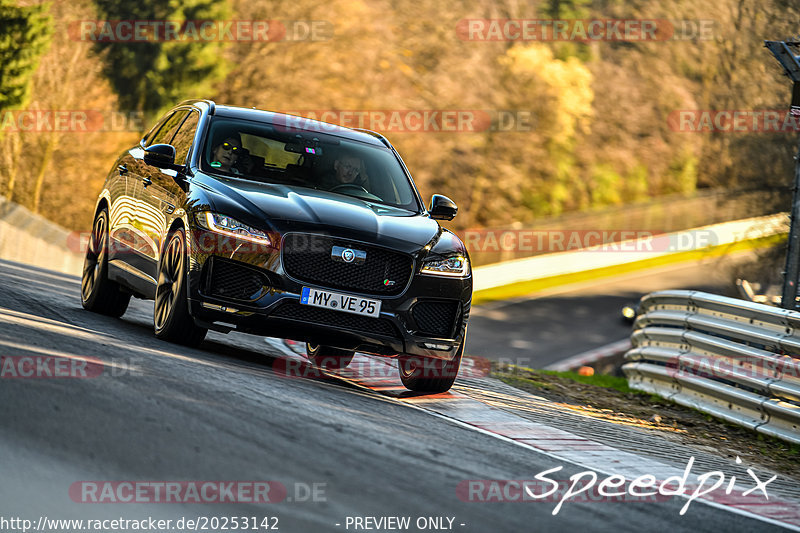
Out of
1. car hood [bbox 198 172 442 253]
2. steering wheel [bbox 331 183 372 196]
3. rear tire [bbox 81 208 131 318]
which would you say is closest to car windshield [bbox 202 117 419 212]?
steering wheel [bbox 331 183 372 196]

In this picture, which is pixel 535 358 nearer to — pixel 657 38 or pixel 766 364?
pixel 766 364

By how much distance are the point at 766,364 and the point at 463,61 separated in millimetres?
51649

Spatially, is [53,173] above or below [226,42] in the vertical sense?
below

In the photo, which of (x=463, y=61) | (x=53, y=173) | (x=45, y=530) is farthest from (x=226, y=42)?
(x=45, y=530)

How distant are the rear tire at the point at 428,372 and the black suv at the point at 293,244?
0.04 ft

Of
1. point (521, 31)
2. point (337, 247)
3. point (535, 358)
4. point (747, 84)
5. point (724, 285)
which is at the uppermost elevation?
point (521, 31)

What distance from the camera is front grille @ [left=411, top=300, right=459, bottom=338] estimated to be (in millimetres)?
8094

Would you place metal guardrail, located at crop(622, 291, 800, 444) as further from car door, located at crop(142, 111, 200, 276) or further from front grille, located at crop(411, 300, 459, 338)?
car door, located at crop(142, 111, 200, 276)

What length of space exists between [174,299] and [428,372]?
2.10 metres

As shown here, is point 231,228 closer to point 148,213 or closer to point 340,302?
point 340,302

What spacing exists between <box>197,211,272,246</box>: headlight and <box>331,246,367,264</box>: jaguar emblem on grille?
477 mm

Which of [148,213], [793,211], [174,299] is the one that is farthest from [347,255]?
[793,211]

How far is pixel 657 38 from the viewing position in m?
74.9

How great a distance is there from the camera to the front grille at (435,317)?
8094mm
